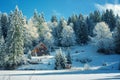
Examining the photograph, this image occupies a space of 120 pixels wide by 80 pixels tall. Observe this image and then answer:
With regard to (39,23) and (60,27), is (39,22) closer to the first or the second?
(39,23)

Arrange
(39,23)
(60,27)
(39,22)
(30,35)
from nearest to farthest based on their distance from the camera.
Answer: (30,35) < (39,23) < (39,22) < (60,27)

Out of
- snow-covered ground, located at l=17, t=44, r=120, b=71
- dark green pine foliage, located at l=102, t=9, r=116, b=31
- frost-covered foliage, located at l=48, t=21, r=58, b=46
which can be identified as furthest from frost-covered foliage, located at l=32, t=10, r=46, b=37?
dark green pine foliage, located at l=102, t=9, r=116, b=31

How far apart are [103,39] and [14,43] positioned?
33.3 meters

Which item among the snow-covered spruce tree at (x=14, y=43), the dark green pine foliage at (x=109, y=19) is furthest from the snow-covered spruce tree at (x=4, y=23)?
the dark green pine foliage at (x=109, y=19)

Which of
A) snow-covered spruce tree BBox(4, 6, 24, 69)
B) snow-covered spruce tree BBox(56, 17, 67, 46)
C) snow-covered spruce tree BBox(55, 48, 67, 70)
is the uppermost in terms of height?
snow-covered spruce tree BBox(56, 17, 67, 46)

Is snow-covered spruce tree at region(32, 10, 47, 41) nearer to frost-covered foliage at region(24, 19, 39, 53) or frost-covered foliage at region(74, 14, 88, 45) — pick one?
frost-covered foliage at region(24, 19, 39, 53)

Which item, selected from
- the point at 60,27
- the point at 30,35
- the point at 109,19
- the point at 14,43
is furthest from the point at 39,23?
the point at 14,43

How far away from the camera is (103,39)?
275 feet

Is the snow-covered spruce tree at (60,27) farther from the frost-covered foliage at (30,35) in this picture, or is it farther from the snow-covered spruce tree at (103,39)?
the snow-covered spruce tree at (103,39)

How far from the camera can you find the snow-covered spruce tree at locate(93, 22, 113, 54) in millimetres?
80812

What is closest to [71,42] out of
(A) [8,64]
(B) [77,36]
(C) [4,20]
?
(B) [77,36]

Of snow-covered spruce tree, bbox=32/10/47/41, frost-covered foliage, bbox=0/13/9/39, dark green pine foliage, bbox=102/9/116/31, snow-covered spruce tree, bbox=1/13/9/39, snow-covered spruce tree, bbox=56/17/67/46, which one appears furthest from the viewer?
dark green pine foliage, bbox=102/9/116/31

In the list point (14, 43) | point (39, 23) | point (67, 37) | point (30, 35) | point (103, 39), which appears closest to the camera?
point (14, 43)

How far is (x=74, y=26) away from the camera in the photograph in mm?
109938
